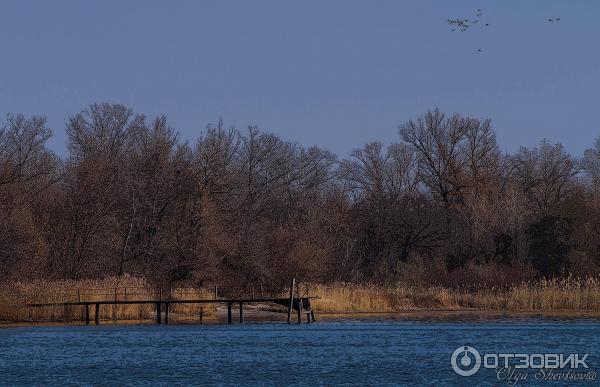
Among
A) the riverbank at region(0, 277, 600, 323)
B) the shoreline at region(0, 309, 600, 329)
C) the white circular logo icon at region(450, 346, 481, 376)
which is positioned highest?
the riverbank at region(0, 277, 600, 323)

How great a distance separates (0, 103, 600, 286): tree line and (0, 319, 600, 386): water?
13239 mm

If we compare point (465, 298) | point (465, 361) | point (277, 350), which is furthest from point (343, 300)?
point (465, 361)

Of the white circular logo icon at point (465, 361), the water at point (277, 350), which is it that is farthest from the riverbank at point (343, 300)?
the white circular logo icon at point (465, 361)

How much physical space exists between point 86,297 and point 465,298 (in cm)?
2129

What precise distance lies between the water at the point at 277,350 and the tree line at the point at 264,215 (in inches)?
521

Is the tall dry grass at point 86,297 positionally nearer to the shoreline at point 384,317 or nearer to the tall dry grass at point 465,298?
the shoreline at point 384,317

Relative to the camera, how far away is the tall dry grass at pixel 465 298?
5750cm

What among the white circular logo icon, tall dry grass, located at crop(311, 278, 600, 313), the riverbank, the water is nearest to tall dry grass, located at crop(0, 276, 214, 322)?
the riverbank

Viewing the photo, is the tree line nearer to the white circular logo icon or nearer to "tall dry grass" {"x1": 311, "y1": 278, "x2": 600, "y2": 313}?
"tall dry grass" {"x1": 311, "y1": 278, "x2": 600, "y2": 313}

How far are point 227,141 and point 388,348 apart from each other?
Result: 156ft

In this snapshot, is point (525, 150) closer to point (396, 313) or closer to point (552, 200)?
point (552, 200)

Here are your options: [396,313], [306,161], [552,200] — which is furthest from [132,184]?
[552,200]

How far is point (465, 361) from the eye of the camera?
37531 mm

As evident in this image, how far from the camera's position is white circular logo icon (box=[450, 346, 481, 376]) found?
34.8 meters
